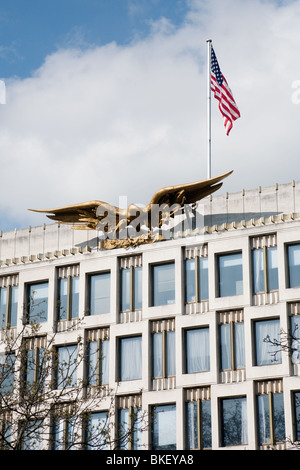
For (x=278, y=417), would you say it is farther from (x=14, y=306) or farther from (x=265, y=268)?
(x=14, y=306)

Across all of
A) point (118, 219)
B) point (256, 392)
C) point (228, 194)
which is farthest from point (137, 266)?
point (256, 392)

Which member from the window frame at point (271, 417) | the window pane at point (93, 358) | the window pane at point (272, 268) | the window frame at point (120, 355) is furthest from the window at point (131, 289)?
the window frame at point (271, 417)

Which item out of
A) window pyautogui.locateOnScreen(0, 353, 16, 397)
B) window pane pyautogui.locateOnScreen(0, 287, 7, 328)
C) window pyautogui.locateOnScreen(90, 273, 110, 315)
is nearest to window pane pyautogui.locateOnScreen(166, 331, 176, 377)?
window pyautogui.locateOnScreen(90, 273, 110, 315)

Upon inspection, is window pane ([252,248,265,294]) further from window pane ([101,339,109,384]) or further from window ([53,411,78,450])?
window ([53,411,78,450])

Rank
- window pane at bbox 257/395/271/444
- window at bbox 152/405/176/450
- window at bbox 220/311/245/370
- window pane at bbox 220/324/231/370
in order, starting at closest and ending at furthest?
1. window pane at bbox 257/395/271/444
2. window at bbox 220/311/245/370
3. window pane at bbox 220/324/231/370
4. window at bbox 152/405/176/450

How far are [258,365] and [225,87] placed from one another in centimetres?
1661

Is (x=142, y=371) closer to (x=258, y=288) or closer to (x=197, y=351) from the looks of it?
(x=197, y=351)

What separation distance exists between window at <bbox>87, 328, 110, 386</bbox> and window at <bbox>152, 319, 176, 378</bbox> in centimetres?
303

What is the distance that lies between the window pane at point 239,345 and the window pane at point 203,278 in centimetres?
279

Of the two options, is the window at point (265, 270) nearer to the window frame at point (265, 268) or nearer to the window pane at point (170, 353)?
the window frame at point (265, 268)

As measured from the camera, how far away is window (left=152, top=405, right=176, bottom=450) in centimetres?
6103

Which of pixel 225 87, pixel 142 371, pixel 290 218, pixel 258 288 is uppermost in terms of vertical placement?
pixel 225 87

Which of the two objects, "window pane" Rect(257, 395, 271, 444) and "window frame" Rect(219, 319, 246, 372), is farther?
"window frame" Rect(219, 319, 246, 372)

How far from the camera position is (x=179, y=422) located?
199 ft
